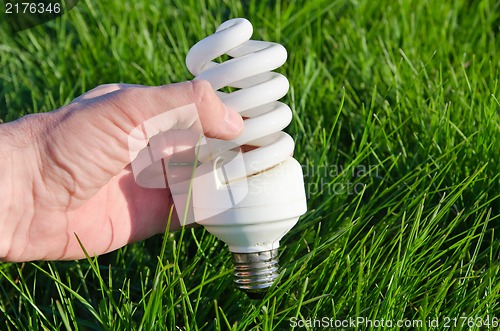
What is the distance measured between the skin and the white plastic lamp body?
0.12ft

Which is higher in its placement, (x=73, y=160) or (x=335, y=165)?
(x=73, y=160)

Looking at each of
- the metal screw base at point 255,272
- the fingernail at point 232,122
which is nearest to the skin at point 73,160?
the fingernail at point 232,122

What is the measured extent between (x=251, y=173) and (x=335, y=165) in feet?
1.38

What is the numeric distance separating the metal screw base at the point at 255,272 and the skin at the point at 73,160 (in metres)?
0.18

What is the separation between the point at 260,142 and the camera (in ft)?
3.53

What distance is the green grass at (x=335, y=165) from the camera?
3.59 feet

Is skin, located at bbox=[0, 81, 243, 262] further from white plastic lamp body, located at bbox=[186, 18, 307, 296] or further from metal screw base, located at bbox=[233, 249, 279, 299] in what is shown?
metal screw base, located at bbox=[233, 249, 279, 299]

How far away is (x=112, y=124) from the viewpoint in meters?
1.06

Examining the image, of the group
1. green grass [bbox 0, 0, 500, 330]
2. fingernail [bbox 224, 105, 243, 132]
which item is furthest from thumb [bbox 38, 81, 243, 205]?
green grass [bbox 0, 0, 500, 330]

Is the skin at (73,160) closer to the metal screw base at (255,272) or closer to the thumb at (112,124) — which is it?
the thumb at (112,124)

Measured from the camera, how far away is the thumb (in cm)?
104

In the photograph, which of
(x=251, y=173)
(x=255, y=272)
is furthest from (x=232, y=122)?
(x=255, y=272)

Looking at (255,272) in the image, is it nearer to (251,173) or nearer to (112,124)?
(251,173)

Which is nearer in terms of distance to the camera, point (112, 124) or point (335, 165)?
point (112, 124)
